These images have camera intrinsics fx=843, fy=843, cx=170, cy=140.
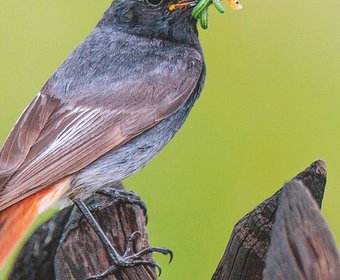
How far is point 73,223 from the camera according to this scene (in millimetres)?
3033

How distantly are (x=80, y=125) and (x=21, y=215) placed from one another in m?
0.50

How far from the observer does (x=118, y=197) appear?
11.5 feet

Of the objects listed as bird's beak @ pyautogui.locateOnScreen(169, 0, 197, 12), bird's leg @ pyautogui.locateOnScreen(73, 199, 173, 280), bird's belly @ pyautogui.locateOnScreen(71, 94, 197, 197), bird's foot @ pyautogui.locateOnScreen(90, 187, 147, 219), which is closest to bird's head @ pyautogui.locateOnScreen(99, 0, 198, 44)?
bird's beak @ pyautogui.locateOnScreen(169, 0, 197, 12)

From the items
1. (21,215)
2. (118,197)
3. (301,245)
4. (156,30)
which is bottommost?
(301,245)

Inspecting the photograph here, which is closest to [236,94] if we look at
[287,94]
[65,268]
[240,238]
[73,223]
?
[287,94]

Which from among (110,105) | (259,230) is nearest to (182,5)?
(110,105)

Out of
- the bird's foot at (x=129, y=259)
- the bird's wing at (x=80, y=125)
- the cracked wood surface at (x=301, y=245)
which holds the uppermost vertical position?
the bird's wing at (x=80, y=125)

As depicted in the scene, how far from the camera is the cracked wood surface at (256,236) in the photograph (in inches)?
81.7

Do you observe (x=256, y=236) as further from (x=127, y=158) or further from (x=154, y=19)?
(x=154, y=19)

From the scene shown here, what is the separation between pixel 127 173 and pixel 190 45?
0.74m

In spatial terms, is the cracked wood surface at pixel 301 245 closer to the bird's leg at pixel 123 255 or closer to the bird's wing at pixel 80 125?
the bird's leg at pixel 123 255

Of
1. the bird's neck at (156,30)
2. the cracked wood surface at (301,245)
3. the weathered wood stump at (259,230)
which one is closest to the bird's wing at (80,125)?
the bird's neck at (156,30)

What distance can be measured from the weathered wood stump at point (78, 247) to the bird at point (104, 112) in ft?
0.26

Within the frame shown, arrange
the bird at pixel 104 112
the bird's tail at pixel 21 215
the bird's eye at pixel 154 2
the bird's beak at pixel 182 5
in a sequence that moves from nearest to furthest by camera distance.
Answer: the bird's tail at pixel 21 215 → the bird at pixel 104 112 → the bird's beak at pixel 182 5 → the bird's eye at pixel 154 2
